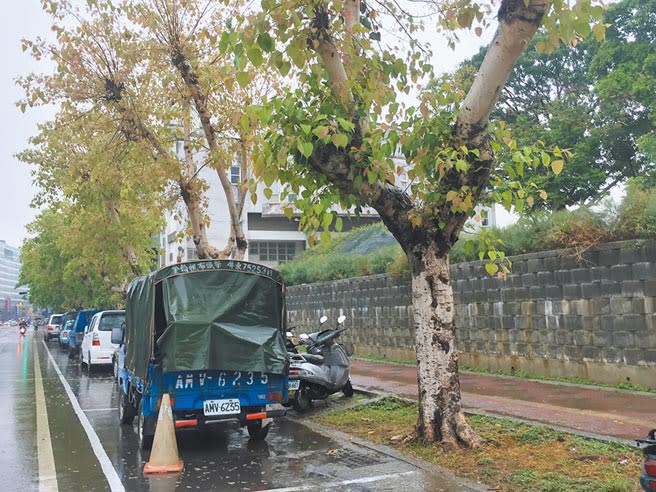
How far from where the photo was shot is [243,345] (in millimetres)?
8242

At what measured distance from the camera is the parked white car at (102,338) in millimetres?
18828

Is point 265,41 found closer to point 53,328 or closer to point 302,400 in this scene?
point 302,400

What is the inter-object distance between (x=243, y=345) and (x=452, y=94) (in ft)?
13.6

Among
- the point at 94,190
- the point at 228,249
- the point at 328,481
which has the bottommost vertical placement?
the point at 328,481

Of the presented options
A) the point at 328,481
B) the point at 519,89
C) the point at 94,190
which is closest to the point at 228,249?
the point at 94,190

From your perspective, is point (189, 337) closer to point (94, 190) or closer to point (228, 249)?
point (228, 249)

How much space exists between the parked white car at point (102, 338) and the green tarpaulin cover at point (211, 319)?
425 inches

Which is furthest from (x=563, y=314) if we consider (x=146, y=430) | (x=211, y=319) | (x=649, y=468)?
(x=649, y=468)

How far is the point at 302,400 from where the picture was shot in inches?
436

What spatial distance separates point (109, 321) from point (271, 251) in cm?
2819

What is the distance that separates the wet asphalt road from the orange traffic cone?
0.48 feet

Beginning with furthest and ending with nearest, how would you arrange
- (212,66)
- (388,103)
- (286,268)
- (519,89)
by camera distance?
(519,89) → (286,268) → (212,66) → (388,103)

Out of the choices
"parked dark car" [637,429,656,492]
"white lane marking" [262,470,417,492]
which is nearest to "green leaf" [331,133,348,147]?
"white lane marking" [262,470,417,492]

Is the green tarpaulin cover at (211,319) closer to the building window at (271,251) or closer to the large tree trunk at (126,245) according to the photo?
the large tree trunk at (126,245)
